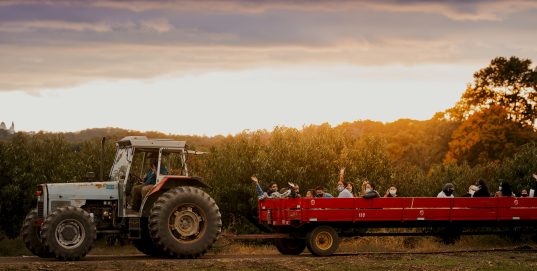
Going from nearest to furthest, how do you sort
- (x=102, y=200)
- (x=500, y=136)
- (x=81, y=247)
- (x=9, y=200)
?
(x=81, y=247) < (x=102, y=200) < (x=9, y=200) < (x=500, y=136)

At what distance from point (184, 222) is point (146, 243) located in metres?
2.59

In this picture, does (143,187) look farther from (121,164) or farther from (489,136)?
(489,136)

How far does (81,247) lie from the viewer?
70.7 ft

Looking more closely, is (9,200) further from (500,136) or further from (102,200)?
(500,136)

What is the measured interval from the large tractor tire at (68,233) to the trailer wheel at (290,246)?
6.04m

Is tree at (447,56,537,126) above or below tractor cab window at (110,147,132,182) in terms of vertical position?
above

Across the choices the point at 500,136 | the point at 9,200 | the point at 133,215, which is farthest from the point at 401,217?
the point at 500,136

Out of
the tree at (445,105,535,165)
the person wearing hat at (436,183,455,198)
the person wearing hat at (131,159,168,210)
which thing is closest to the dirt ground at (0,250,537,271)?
the person wearing hat at (131,159,168,210)

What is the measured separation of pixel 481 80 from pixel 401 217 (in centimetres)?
4573

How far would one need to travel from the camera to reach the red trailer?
24266mm

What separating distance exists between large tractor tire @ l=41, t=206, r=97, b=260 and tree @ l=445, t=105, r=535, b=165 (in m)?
46.3

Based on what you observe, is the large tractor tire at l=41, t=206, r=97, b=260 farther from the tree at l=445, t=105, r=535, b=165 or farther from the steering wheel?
the tree at l=445, t=105, r=535, b=165

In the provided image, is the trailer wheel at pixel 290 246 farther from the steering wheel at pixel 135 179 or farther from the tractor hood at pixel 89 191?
the tractor hood at pixel 89 191

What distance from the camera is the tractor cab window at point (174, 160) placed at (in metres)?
23.2
